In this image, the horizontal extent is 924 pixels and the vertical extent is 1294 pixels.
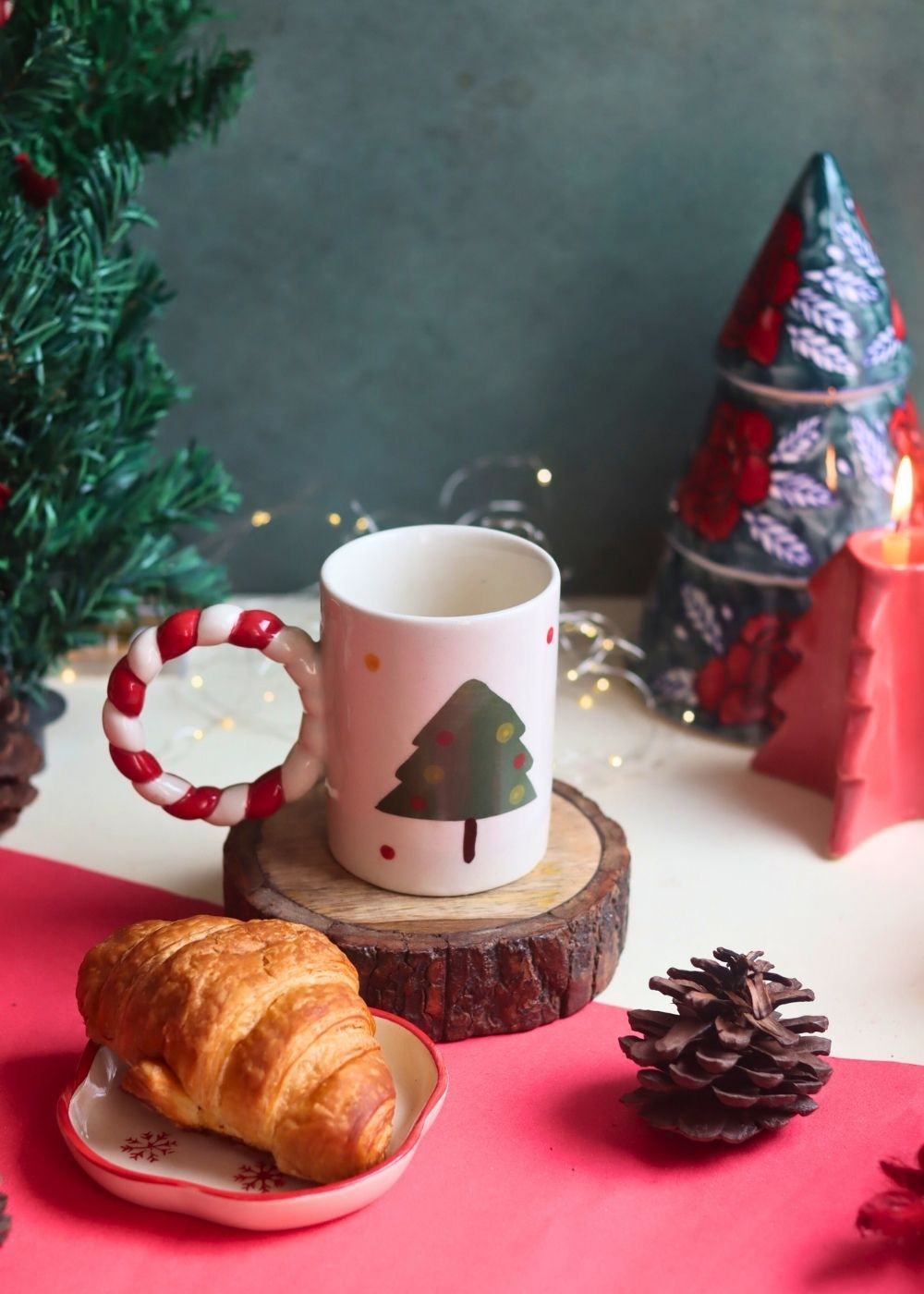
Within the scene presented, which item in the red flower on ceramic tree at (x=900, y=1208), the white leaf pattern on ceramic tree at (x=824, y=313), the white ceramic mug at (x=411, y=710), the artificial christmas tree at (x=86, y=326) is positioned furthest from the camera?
the white leaf pattern on ceramic tree at (x=824, y=313)

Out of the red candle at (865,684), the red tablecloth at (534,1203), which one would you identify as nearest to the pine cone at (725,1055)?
the red tablecloth at (534,1203)

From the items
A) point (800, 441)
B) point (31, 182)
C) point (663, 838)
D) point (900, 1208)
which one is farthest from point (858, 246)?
point (900, 1208)

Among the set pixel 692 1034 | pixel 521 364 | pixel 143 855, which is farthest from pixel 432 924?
pixel 521 364

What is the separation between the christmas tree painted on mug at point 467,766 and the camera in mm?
730

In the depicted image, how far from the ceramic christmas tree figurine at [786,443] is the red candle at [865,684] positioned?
57mm

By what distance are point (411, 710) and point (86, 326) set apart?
352 millimetres

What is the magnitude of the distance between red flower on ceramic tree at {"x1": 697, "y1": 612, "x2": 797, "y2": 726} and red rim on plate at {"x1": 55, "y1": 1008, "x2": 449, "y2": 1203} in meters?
0.45

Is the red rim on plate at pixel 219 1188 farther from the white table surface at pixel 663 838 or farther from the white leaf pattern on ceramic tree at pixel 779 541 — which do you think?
the white leaf pattern on ceramic tree at pixel 779 541

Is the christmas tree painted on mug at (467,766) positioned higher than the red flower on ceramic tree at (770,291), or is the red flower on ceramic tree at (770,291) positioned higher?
the red flower on ceramic tree at (770,291)

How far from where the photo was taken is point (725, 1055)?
2.17 feet

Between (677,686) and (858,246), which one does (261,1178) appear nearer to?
(677,686)

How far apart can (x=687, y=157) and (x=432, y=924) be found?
0.69m

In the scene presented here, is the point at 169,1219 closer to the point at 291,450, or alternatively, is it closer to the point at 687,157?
the point at 291,450

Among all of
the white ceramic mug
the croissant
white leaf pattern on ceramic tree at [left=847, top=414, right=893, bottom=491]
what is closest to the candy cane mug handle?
the white ceramic mug
